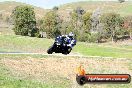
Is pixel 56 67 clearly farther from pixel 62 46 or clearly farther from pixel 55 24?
pixel 62 46

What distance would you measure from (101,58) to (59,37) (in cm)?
4058

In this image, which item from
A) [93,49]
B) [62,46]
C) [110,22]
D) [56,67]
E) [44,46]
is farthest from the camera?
[56,67]

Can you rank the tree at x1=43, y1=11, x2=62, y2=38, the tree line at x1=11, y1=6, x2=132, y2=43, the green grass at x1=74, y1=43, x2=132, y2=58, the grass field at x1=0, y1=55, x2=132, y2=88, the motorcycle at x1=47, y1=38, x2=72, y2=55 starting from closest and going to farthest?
1. the motorcycle at x1=47, y1=38, x2=72, y2=55
2. the tree line at x1=11, y1=6, x2=132, y2=43
3. the tree at x1=43, y1=11, x2=62, y2=38
4. the green grass at x1=74, y1=43, x2=132, y2=58
5. the grass field at x1=0, y1=55, x2=132, y2=88

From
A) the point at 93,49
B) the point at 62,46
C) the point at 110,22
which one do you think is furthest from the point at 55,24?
the point at 110,22

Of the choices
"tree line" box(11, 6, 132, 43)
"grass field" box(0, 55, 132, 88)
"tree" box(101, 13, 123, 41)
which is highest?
"tree line" box(11, 6, 132, 43)

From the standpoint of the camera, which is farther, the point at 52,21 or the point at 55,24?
the point at 55,24

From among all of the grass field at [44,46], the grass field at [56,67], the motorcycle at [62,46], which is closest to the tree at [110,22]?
the grass field at [44,46]

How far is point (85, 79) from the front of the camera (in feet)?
30.0

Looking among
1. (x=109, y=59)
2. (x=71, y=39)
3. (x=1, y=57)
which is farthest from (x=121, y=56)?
(x=71, y=39)

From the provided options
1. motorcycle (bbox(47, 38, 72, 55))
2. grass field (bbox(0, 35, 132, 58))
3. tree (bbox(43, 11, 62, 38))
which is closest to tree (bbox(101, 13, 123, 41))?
grass field (bbox(0, 35, 132, 58))

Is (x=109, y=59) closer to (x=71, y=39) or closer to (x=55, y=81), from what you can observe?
(x=55, y=81)

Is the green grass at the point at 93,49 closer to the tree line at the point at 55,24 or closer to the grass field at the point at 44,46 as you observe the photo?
the grass field at the point at 44,46

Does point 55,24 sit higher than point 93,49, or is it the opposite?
point 55,24

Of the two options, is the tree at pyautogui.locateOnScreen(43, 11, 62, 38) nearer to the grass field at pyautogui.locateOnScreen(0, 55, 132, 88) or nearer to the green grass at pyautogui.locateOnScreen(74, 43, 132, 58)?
the green grass at pyautogui.locateOnScreen(74, 43, 132, 58)
